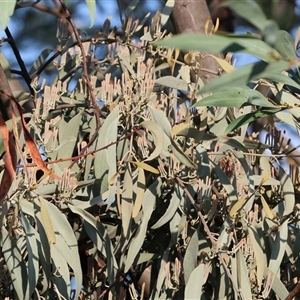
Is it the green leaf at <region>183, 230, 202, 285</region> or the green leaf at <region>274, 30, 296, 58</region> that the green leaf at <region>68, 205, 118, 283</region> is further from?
the green leaf at <region>274, 30, 296, 58</region>

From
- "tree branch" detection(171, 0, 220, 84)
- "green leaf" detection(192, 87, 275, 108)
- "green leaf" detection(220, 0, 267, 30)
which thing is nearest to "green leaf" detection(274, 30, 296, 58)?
"green leaf" detection(220, 0, 267, 30)

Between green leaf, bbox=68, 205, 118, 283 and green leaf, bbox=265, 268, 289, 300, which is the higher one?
green leaf, bbox=68, 205, 118, 283

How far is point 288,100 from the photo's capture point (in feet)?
3.04

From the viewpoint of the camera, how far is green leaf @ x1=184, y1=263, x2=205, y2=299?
75 centimetres

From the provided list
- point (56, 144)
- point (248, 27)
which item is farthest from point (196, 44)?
point (248, 27)

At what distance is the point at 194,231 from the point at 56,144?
0.22m

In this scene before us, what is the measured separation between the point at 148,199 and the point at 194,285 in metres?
0.12

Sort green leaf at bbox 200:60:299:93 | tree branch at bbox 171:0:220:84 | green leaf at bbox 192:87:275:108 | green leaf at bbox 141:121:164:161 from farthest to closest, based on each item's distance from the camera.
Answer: tree branch at bbox 171:0:220:84, green leaf at bbox 141:121:164:161, green leaf at bbox 192:87:275:108, green leaf at bbox 200:60:299:93

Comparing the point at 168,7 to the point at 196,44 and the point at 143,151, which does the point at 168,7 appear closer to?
the point at 143,151

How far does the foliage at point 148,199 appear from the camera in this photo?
0.77m

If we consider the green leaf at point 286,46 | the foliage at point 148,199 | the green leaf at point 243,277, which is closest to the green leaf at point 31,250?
the foliage at point 148,199

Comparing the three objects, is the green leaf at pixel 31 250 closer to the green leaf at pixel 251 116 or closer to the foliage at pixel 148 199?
the foliage at pixel 148 199

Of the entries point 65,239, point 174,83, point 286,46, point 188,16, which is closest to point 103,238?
point 65,239

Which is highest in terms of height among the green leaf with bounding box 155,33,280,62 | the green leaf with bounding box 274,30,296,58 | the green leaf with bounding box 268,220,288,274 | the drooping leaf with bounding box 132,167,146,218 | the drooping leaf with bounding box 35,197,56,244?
the green leaf with bounding box 155,33,280,62
